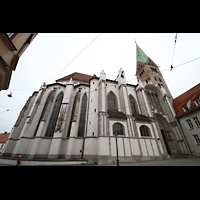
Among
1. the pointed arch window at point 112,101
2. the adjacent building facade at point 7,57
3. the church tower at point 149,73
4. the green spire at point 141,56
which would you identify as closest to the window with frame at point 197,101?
the church tower at point 149,73

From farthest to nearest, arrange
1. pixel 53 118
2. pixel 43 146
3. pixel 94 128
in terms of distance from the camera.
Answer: pixel 53 118 < pixel 94 128 < pixel 43 146

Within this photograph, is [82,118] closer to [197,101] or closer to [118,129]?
[118,129]

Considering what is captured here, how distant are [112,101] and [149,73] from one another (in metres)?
15.2

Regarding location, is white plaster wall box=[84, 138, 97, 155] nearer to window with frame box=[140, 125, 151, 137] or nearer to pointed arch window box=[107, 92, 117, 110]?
pointed arch window box=[107, 92, 117, 110]

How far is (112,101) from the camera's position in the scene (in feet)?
56.6

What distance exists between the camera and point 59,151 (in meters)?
12.3

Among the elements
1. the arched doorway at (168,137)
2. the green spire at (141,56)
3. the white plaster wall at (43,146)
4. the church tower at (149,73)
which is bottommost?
the white plaster wall at (43,146)

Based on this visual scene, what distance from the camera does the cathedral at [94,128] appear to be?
11719 mm

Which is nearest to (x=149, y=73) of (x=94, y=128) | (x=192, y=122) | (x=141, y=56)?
(x=141, y=56)

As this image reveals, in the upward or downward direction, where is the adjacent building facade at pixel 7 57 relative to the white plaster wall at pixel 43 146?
upward

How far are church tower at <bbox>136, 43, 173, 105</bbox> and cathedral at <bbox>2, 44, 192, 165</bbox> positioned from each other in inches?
255

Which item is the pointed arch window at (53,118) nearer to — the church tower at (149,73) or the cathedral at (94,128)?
the cathedral at (94,128)
